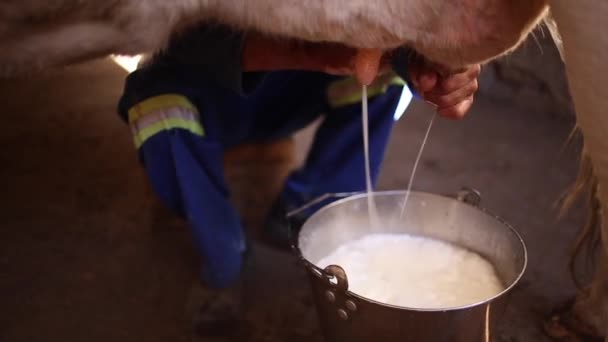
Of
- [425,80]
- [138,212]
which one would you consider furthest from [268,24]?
[138,212]

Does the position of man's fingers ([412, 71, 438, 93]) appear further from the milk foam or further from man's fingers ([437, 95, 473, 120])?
the milk foam

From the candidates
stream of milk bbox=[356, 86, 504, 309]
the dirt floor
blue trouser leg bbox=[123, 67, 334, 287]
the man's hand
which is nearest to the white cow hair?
the man's hand

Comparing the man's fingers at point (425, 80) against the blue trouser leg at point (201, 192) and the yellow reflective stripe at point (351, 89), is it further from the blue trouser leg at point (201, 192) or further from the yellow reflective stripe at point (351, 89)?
the blue trouser leg at point (201, 192)

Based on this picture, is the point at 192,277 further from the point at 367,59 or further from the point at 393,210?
the point at 367,59

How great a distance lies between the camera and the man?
826 mm

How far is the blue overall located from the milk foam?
0.19 metres

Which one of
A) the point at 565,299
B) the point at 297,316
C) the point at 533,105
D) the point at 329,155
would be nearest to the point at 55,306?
the point at 297,316

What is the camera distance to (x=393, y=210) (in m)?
0.98

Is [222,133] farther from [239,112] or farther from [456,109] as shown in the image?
[456,109]

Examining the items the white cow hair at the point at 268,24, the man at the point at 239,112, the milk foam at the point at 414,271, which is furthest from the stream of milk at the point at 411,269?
the white cow hair at the point at 268,24

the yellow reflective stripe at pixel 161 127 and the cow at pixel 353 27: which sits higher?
the cow at pixel 353 27

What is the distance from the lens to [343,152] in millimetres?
1111

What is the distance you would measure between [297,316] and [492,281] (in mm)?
300

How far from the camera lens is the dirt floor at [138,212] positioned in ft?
3.23
